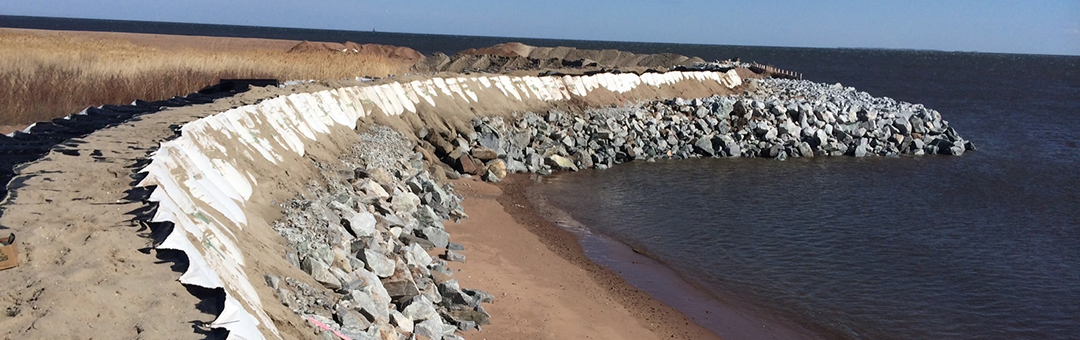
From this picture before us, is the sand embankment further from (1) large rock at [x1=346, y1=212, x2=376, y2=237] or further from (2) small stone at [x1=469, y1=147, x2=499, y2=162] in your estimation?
(2) small stone at [x1=469, y1=147, x2=499, y2=162]

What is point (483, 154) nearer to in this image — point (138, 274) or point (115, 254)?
point (115, 254)

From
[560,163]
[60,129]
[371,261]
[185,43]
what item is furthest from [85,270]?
[185,43]

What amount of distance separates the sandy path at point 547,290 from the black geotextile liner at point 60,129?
480cm

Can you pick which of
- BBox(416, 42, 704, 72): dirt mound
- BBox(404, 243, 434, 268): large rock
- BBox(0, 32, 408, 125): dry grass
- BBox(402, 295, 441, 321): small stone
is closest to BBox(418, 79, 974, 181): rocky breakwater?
BBox(0, 32, 408, 125): dry grass

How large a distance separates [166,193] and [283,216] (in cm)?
222

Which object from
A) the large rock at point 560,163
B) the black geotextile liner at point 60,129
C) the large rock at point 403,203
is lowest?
the large rock at point 560,163

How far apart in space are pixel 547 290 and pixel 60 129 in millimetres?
6554

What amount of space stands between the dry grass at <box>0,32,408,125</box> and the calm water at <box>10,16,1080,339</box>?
27.3 ft

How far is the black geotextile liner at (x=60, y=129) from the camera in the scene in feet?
29.0

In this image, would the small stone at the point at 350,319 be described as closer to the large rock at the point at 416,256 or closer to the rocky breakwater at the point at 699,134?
the large rock at the point at 416,256

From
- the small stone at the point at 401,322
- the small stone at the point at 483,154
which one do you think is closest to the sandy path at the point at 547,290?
the small stone at the point at 401,322

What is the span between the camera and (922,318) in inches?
447

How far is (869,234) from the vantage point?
1588 cm

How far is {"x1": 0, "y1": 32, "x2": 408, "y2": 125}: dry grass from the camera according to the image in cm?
1566
